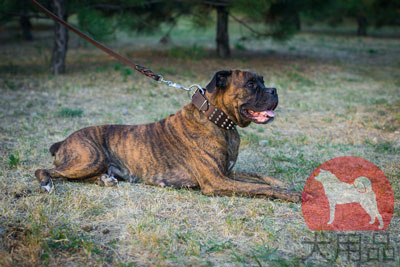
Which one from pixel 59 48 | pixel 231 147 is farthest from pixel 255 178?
pixel 59 48

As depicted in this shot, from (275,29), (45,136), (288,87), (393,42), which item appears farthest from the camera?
(393,42)

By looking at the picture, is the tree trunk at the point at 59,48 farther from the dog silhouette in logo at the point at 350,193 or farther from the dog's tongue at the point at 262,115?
the dog silhouette in logo at the point at 350,193

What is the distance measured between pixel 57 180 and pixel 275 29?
8.85m

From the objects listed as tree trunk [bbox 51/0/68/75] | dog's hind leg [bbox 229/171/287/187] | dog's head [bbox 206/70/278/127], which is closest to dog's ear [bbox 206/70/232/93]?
dog's head [bbox 206/70/278/127]

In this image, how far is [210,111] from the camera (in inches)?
142

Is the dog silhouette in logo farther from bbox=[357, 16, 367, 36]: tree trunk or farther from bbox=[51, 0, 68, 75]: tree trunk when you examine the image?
bbox=[357, 16, 367, 36]: tree trunk

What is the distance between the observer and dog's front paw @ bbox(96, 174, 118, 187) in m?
3.83

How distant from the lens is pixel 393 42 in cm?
1814

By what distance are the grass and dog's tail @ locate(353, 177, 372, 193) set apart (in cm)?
26

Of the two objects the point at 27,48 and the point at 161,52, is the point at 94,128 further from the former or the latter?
the point at 27,48

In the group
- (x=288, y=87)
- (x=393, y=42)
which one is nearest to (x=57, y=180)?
(x=288, y=87)

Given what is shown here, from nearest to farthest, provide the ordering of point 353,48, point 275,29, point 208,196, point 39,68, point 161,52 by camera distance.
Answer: point 208,196 → point 39,68 → point 275,29 → point 161,52 → point 353,48

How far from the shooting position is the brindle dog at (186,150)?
11.8ft

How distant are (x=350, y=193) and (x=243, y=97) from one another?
1.43 metres
